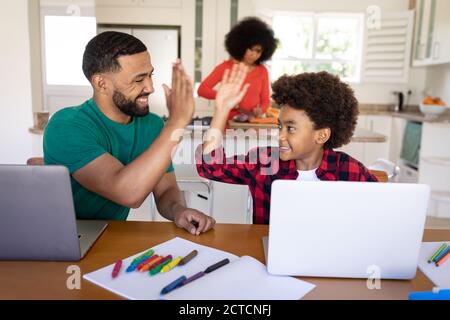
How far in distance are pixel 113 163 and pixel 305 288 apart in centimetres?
59

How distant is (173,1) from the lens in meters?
4.53

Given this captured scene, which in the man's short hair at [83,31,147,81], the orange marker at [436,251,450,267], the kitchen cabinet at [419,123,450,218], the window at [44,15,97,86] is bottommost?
the kitchen cabinet at [419,123,450,218]

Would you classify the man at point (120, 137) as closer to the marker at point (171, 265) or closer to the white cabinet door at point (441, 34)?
the marker at point (171, 265)

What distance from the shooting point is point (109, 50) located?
3.84 ft

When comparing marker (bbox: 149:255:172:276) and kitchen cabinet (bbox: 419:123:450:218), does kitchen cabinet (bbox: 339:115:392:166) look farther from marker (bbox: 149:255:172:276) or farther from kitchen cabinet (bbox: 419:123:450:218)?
marker (bbox: 149:255:172:276)

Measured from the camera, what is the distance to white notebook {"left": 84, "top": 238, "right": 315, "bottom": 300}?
725 mm

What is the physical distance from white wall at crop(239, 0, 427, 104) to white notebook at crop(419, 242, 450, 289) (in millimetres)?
4105

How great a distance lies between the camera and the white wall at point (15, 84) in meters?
2.20

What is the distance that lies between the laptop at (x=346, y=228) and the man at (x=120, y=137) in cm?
33

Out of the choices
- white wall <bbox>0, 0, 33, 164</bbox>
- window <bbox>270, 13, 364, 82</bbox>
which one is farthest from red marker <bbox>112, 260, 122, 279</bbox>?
window <bbox>270, 13, 364, 82</bbox>

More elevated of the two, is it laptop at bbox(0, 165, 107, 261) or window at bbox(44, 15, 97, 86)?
window at bbox(44, 15, 97, 86)

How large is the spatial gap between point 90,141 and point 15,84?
1.42 m

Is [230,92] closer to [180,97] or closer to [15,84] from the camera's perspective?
[180,97]

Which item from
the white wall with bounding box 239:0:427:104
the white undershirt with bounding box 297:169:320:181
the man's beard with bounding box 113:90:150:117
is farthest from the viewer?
the white wall with bounding box 239:0:427:104
